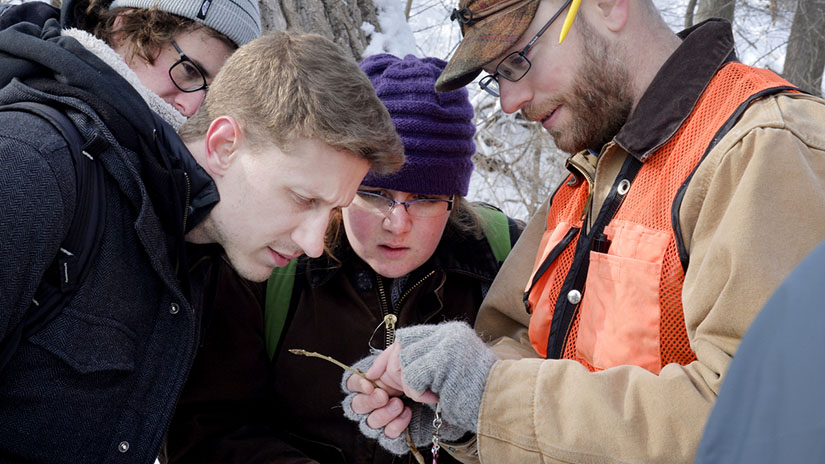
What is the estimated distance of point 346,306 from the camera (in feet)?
9.09

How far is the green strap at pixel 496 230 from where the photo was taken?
2975 mm

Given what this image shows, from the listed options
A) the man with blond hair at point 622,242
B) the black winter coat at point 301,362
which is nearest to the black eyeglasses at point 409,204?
the black winter coat at point 301,362

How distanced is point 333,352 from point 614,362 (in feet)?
3.72

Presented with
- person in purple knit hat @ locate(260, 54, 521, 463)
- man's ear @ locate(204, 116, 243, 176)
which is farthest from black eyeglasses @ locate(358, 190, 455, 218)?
man's ear @ locate(204, 116, 243, 176)

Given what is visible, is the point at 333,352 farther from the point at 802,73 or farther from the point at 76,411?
the point at 802,73

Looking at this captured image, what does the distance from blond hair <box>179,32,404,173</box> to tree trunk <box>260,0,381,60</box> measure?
4.98 feet

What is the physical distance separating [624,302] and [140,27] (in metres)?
2.10

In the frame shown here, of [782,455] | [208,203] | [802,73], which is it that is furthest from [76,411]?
[802,73]

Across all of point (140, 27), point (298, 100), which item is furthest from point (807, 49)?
point (298, 100)

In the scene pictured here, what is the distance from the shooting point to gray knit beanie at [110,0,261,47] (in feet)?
9.49

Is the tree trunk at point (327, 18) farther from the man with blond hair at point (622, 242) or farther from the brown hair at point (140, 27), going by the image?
the man with blond hair at point (622, 242)

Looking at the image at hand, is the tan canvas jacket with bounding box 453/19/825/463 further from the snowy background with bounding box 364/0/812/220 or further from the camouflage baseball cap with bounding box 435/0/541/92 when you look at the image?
the snowy background with bounding box 364/0/812/220

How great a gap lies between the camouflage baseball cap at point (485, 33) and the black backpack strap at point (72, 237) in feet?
3.90

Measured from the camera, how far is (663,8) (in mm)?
10648
